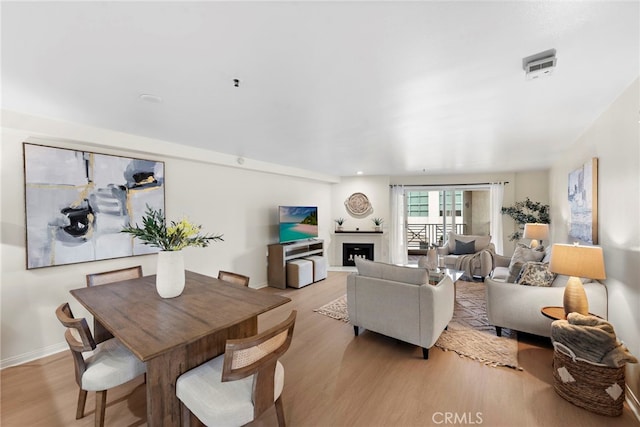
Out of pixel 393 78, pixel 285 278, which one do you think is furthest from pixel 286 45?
pixel 285 278

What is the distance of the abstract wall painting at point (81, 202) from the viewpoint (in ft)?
8.20

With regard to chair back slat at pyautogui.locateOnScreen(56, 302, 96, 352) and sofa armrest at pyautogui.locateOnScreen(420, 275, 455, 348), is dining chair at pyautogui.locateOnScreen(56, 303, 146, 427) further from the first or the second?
sofa armrest at pyautogui.locateOnScreen(420, 275, 455, 348)

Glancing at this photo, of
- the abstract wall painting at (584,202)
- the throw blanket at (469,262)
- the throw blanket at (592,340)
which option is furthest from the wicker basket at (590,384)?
the throw blanket at (469,262)

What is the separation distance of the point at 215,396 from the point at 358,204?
19.0ft

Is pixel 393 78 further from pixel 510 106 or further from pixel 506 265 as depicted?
pixel 506 265

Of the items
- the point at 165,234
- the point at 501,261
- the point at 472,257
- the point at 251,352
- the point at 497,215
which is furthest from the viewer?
the point at 497,215

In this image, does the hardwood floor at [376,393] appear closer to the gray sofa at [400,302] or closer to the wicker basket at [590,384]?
the wicker basket at [590,384]

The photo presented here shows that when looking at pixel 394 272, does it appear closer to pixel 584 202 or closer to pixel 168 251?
pixel 168 251

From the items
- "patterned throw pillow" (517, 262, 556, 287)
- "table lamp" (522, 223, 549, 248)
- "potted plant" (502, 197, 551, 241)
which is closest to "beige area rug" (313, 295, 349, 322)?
"patterned throw pillow" (517, 262, 556, 287)

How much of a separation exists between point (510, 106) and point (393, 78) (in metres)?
1.24

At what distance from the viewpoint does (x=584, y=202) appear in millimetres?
2986

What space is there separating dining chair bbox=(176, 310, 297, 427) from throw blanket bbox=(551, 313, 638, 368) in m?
2.10
